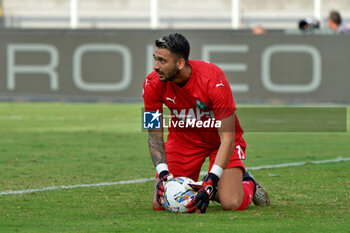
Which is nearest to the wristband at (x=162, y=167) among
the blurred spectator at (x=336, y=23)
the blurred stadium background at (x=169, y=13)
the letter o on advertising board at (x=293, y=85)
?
the letter o on advertising board at (x=293, y=85)

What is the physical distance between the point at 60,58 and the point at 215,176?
14947 millimetres

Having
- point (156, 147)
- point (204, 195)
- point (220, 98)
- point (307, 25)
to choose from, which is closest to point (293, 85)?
point (307, 25)

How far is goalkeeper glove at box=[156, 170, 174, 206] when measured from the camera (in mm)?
6660

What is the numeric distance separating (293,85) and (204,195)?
1432 cm

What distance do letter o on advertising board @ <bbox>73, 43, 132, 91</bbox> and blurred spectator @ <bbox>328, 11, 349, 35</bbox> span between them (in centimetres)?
512

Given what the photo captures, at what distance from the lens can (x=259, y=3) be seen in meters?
33.0

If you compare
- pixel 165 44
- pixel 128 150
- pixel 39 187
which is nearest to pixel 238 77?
pixel 128 150

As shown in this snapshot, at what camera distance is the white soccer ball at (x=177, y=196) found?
655 centimetres

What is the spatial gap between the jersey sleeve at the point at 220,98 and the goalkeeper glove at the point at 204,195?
0.50 meters

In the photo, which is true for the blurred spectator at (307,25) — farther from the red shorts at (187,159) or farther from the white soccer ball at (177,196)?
the white soccer ball at (177,196)

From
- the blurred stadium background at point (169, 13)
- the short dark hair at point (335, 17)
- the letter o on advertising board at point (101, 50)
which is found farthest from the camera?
the blurred stadium background at point (169, 13)

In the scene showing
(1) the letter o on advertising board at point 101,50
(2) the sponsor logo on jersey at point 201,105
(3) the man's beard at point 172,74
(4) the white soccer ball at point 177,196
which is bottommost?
(1) the letter o on advertising board at point 101,50

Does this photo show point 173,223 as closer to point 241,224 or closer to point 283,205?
point 241,224

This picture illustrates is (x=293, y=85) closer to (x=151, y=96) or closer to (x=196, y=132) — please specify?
(x=196, y=132)
